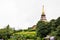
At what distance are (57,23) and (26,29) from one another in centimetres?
2431

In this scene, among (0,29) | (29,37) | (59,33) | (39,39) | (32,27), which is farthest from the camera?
(32,27)

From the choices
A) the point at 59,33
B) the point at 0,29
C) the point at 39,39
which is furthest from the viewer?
the point at 0,29

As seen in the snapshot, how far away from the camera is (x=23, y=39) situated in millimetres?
73562

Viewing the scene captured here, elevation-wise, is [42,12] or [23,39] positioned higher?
[42,12]

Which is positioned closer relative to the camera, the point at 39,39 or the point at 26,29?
the point at 39,39

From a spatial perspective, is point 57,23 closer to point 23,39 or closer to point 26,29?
point 23,39

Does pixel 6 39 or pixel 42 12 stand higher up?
pixel 42 12

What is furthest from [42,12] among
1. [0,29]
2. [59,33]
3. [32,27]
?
[59,33]

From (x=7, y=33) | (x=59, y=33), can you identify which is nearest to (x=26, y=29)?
(x=7, y=33)

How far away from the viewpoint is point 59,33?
61219mm

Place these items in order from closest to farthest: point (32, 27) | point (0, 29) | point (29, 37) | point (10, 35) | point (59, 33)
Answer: point (59, 33)
point (29, 37)
point (10, 35)
point (0, 29)
point (32, 27)

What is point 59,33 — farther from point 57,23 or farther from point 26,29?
point 26,29

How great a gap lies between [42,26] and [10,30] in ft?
53.3

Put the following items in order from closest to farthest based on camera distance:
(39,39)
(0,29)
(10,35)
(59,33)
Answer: (59,33), (39,39), (10,35), (0,29)
